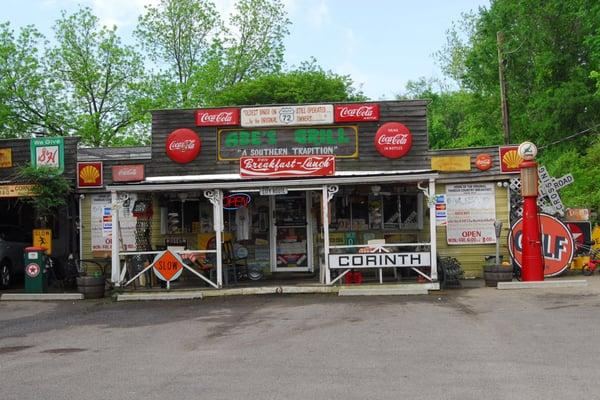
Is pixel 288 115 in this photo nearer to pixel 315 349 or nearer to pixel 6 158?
pixel 6 158

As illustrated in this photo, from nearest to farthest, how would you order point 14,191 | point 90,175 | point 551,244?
point 551,244
point 14,191
point 90,175

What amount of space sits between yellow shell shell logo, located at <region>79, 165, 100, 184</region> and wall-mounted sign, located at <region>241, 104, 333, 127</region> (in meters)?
4.36

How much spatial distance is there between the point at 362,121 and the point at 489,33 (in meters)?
20.8

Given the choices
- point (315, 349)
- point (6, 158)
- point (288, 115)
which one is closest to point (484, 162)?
point (288, 115)

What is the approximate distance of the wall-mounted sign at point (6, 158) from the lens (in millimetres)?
16547

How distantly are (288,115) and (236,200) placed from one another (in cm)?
249

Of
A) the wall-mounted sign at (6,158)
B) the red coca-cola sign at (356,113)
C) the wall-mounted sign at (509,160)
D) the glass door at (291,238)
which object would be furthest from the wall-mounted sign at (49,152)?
the wall-mounted sign at (509,160)

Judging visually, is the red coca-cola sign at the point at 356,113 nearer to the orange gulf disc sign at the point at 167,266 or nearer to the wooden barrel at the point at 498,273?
the wooden barrel at the point at 498,273

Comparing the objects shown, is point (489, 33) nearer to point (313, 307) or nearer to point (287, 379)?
point (313, 307)

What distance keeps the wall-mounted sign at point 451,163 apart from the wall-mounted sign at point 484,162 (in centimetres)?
22

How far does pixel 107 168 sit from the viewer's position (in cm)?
1672

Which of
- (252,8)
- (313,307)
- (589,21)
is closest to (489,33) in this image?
(589,21)

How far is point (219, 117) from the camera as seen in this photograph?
15.4m

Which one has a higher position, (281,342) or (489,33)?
(489,33)
